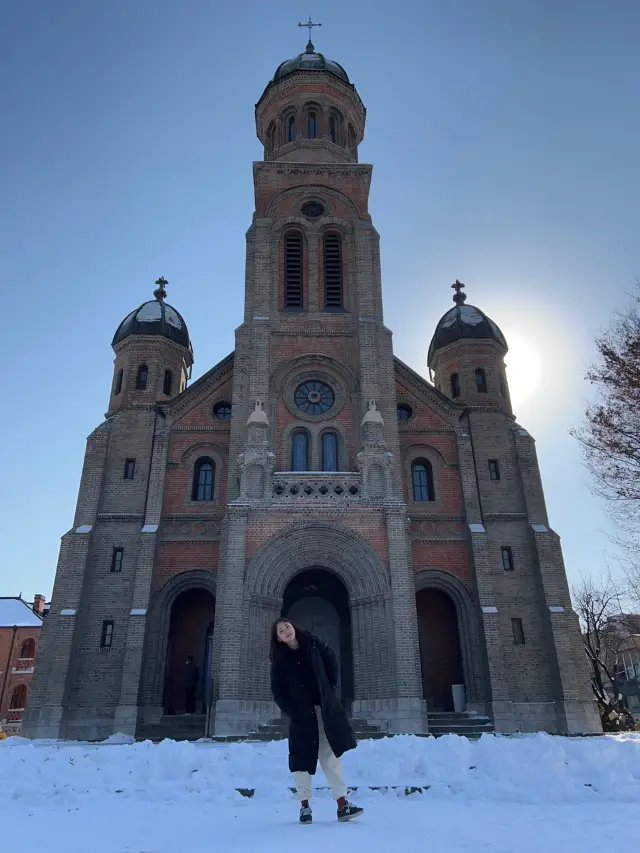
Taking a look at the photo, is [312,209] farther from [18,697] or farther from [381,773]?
[18,697]

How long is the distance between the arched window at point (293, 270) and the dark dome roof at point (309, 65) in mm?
10645

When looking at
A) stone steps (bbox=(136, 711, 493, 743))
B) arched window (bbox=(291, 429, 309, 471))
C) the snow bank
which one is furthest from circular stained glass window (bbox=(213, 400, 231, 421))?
the snow bank

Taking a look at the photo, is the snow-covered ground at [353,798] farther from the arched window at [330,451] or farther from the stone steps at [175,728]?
the arched window at [330,451]

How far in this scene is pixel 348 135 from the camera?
99.7ft

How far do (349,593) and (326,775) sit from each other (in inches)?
535

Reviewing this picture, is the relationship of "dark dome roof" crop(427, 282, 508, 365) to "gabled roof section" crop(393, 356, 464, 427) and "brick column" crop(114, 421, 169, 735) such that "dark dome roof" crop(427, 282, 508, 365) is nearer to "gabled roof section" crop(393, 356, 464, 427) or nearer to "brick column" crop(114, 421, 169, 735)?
"gabled roof section" crop(393, 356, 464, 427)

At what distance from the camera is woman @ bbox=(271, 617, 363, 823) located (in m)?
5.79

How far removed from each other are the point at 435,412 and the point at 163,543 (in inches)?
455

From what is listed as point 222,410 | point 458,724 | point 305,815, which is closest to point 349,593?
point 458,724

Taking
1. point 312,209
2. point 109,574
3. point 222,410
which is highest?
point 312,209

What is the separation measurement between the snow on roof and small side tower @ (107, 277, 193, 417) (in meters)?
31.9

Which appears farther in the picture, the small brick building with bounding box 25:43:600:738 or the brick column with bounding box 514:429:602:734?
the brick column with bounding box 514:429:602:734

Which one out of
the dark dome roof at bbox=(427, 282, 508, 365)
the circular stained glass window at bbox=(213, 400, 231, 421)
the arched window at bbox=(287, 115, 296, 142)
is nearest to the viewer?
the circular stained glass window at bbox=(213, 400, 231, 421)

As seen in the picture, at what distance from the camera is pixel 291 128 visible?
99.0 feet
